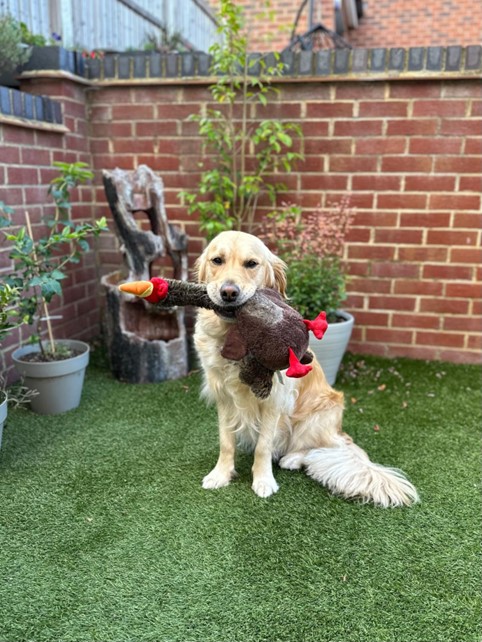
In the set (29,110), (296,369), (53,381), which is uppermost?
(29,110)

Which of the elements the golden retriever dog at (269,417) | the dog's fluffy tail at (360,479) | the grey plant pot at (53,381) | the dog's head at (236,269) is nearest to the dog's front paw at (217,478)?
the golden retriever dog at (269,417)

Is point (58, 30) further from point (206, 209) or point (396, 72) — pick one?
point (396, 72)

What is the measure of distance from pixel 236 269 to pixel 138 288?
0.39 m

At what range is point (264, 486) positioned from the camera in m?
2.26

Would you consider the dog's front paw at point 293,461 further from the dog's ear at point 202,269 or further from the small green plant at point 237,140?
the small green plant at point 237,140

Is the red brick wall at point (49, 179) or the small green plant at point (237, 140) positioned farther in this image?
the small green plant at point (237, 140)

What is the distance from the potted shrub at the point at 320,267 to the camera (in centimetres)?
333

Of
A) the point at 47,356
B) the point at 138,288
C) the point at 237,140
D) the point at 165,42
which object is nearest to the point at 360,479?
the point at 138,288

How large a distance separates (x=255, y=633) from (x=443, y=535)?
894 mm

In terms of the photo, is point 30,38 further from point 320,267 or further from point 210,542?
point 210,542

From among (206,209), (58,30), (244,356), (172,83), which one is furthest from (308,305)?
(58,30)

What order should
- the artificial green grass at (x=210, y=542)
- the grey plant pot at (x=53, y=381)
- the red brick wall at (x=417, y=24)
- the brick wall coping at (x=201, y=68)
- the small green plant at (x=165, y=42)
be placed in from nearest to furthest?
the artificial green grass at (x=210, y=542) < the grey plant pot at (x=53, y=381) < the brick wall coping at (x=201, y=68) < the small green plant at (x=165, y=42) < the red brick wall at (x=417, y=24)

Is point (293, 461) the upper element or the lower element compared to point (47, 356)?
lower

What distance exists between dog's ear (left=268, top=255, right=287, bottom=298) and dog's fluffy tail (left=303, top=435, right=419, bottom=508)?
2.56 feet
